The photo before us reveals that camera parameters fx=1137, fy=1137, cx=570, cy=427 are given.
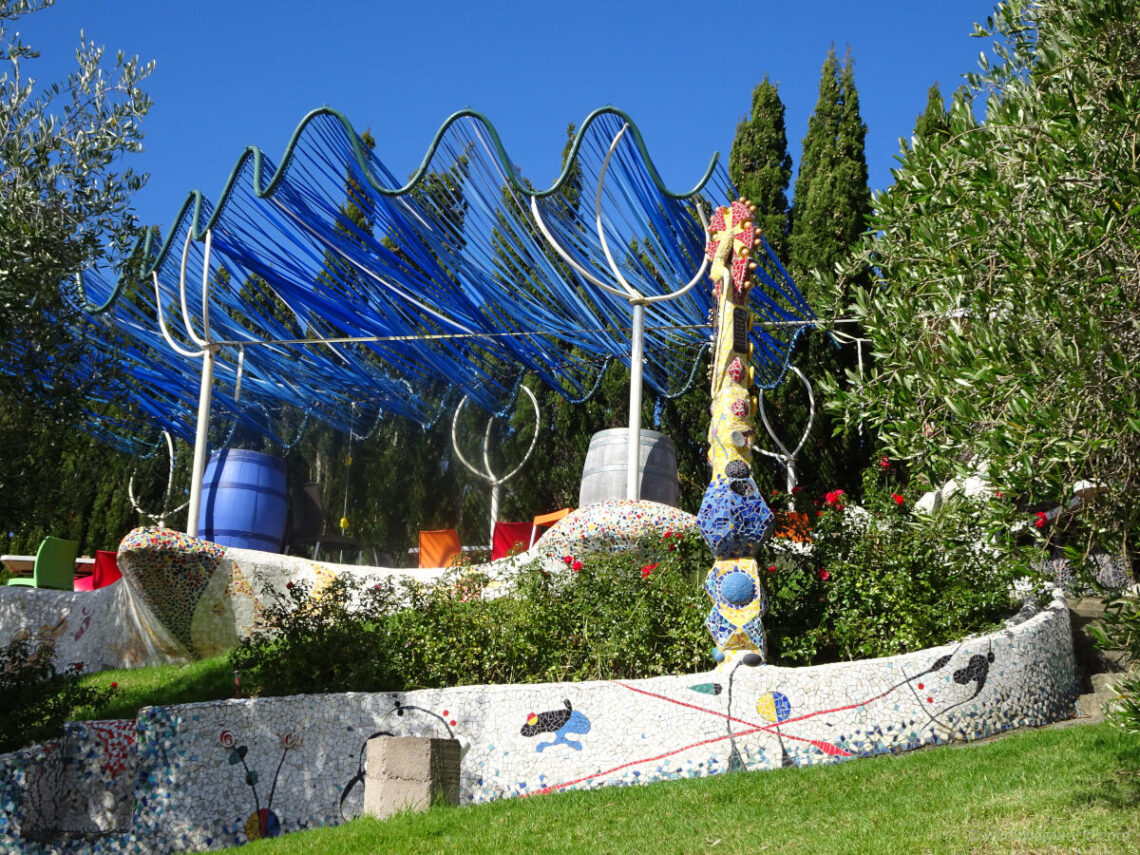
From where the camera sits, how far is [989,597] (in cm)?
823

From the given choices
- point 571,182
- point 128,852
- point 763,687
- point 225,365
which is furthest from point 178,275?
point 763,687

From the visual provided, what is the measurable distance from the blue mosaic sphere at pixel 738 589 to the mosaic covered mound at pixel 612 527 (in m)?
1.68

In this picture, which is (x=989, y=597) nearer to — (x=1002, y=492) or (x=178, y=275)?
(x=1002, y=492)

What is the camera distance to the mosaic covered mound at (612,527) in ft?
31.6

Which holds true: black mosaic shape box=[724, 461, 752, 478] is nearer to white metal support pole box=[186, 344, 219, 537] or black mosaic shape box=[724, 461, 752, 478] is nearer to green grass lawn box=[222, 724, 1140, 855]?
green grass lawn box=[222, 724, 1140, 855]

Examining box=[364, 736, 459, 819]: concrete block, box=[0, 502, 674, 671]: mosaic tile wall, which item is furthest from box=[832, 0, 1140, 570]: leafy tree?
box=[0, 502, 674, 671]: mosaic tile wall

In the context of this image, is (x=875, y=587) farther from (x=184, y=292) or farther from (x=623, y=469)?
(x=184, y=292)

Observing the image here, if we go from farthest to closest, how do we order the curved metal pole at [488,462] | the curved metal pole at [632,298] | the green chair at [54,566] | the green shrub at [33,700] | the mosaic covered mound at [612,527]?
the curved metal pole at [488,462] < the green chair at [54,566] < the curved metal pole at [632,298] < the mosaic covered mound at [612,527] < the green shrub at [33,700]

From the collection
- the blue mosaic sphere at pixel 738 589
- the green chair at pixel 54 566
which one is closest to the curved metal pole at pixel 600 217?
the blue mosaic sphere at pixel 738 589

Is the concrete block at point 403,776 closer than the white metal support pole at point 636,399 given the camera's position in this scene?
Yes

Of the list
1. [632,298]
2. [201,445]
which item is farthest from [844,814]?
[201,445]

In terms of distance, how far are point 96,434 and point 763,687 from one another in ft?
37.0

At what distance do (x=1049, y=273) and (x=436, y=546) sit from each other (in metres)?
8.99

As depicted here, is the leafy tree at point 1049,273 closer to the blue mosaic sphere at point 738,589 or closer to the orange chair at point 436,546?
the blue mosaic sphere at point 738,589
